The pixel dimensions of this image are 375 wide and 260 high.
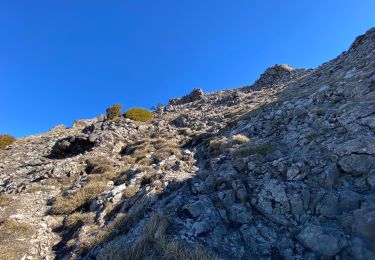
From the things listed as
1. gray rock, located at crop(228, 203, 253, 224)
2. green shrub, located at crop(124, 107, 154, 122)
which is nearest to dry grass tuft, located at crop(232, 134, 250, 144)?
gray rock, located at crop(228, 203, 253, 224)

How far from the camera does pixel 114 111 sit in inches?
1196

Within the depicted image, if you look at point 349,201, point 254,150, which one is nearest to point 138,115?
point 254,150

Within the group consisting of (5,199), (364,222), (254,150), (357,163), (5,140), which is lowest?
(364,222)

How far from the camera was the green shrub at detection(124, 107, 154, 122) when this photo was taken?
94.0 feet

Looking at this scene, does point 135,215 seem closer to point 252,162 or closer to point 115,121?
point 252,162

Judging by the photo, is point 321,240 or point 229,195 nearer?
point 321,240

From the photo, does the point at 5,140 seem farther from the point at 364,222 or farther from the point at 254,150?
the point at 364,222

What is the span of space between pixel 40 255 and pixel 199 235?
5.20m

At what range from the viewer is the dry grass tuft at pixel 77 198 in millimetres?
11570

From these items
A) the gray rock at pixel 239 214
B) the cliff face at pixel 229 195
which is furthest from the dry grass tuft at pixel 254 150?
the gray rock at pixel 239 214

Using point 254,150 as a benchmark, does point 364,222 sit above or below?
below

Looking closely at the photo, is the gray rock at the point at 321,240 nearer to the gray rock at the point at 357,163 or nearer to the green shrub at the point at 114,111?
the gray rock at the point at 357,163

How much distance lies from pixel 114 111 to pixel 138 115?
124 inches

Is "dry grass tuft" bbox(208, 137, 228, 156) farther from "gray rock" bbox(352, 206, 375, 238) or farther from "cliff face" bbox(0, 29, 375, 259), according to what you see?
"gray rock" bbox(352, 206, 375, 238)
